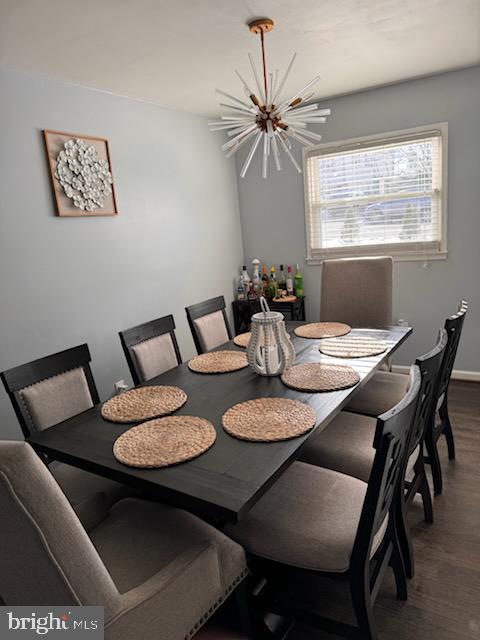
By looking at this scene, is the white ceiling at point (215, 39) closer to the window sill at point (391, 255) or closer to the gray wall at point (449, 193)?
the gray wall at point (449, 193)

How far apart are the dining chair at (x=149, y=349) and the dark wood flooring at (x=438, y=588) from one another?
131 cm

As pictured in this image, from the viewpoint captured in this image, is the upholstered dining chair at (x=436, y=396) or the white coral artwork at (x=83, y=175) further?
the white coral artwork at (x=83, y=175)

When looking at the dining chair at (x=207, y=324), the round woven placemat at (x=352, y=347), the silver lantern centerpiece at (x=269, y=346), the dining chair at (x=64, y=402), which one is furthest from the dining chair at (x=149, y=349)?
the round woven placemat at (x=352, y=347)

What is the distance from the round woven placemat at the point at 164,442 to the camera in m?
1.38

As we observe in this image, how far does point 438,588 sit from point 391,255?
273cm

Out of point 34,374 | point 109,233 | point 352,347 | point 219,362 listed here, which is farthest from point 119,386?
point 352,347

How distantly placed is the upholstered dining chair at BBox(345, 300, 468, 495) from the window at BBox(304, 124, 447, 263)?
154 cm

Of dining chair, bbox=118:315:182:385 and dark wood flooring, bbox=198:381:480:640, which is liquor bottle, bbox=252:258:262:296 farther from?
dark wood flooring, bbox=198:381:480:640

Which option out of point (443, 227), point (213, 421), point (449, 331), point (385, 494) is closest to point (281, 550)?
point (385, 494)

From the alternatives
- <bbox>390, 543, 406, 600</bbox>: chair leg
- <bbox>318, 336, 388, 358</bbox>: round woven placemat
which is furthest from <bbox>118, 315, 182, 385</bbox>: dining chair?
<bbox>390, 543, 406, 600</bbox>: chair leg

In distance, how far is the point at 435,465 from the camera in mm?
2238

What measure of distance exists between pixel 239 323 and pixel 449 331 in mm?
2708

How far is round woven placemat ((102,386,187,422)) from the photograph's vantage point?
1.74 metres

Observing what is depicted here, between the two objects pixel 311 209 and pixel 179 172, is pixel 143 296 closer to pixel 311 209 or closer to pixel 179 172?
pixel 179 172
